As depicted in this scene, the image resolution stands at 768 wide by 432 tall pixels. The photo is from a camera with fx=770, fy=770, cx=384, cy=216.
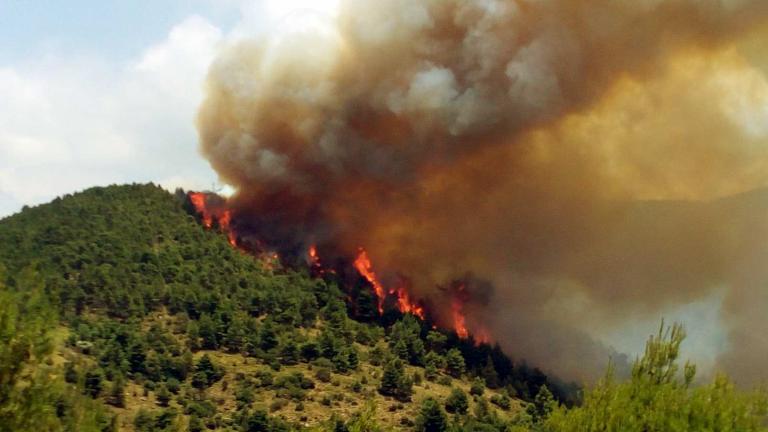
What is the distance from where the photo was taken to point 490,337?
97125 mm

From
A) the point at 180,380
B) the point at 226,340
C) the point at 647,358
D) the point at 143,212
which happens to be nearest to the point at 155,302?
the point at 226,340

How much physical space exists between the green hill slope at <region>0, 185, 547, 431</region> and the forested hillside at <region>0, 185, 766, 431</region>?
0.18m

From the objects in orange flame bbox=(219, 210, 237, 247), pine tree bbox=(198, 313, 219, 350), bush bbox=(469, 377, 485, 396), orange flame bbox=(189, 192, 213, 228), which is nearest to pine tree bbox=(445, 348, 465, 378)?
bush bbox=(469, 377, 485, 396)

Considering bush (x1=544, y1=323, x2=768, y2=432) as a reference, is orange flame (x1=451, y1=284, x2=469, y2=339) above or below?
above

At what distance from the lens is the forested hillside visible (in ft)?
186

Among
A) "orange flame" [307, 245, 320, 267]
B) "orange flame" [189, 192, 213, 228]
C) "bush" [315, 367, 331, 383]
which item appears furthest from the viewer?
"orange flame" [189, 192, 213, 228]

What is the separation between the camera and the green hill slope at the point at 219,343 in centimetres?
6241

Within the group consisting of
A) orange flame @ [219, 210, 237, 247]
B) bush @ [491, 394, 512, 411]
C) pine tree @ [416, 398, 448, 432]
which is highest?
orange flame @ [219, 210, 237, 247]

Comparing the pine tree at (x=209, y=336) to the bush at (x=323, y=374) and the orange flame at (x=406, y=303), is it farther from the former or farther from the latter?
the orange flame at (x=406, y=303)

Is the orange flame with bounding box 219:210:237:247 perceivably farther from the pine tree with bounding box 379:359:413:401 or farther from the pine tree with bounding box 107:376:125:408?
the pine tree with bounding box 107:376:125:408

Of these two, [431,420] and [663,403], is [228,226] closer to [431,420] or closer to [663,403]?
[431,420]

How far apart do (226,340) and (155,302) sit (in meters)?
13.0

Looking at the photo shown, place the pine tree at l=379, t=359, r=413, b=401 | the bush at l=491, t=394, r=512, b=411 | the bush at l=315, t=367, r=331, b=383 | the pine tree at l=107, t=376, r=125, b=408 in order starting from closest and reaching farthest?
the pine tree at l=107, t=376, r=125, b=408, the pine tree at l=379, t=359, r=413, b=401, the bush at l=315, t=367, r=331, b=383, the bush at l=491, t=394, r=512, b=411

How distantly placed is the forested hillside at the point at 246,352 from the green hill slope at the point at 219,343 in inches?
6.9
